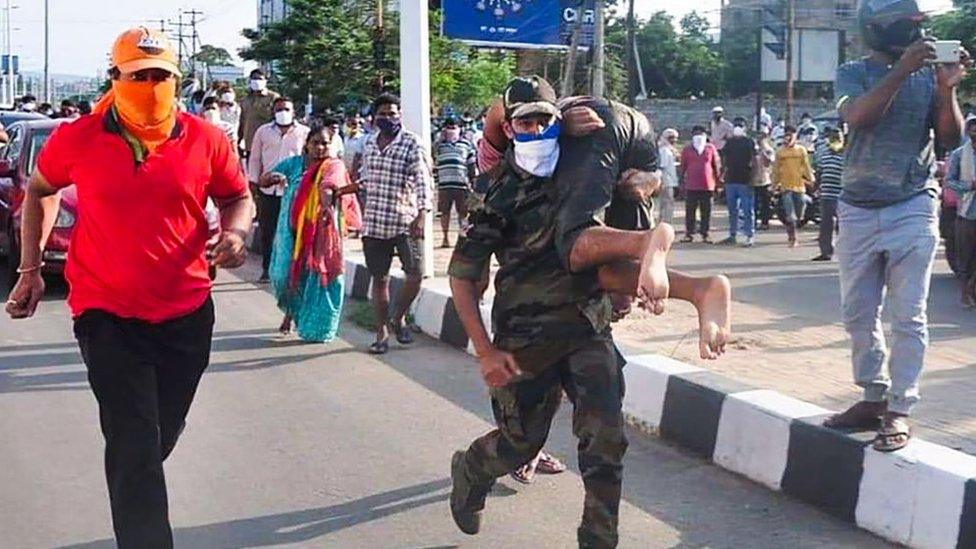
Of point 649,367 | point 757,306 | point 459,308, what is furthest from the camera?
point 757,306

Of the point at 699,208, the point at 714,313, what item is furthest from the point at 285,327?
the point at 699,208

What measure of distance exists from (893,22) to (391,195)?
4440 millimetres

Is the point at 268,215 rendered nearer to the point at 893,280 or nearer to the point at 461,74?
the point at 893,280

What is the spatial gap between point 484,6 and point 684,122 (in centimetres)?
2603

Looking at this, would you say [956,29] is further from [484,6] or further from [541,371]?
[541,371]

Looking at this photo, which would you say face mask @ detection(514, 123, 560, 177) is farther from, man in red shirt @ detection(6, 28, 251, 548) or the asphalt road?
the asphalt road

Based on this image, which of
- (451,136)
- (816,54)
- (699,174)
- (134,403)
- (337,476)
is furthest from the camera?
(816,54)

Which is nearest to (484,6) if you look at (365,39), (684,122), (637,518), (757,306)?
(365,39)

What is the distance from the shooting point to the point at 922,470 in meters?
5.00

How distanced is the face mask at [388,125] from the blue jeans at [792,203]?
30.9 ft

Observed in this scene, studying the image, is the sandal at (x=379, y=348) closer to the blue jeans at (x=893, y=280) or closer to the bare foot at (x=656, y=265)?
the blue jeans at (x=893, y=280)

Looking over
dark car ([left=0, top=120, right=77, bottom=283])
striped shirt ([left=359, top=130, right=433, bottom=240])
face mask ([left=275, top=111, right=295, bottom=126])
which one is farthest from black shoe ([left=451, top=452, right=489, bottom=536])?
Result: face mask ([left=275, top=111, right=295, bottom=126])

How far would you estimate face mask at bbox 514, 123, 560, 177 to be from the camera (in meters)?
4.42

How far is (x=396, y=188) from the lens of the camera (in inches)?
361
